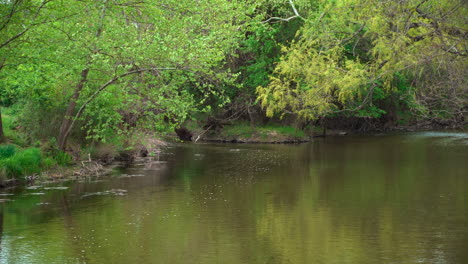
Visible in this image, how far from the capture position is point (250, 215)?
57.8 feet

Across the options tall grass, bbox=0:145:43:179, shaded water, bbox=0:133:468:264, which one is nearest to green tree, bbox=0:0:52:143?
tall grass, bbox=0:145:43:179

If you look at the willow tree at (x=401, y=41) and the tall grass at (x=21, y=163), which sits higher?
the willow tree at (x=401, y=41)

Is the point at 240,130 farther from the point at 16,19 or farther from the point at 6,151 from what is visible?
the point at 16,19

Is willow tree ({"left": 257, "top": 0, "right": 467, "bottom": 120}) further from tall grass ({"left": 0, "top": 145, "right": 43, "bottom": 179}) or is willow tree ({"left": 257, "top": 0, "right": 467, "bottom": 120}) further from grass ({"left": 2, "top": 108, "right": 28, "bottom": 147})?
grass ({"left": 2, "top": 108, "right": 28, "bottom": 147})

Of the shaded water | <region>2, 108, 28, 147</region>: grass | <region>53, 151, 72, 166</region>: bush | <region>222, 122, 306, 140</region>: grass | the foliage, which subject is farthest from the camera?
<region>222, 122, 306, 140</region>: grass

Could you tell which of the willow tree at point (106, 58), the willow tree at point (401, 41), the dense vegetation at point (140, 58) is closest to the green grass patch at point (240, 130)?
the willow tree at point (401, 41)

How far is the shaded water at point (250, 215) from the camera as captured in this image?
13.5 meters

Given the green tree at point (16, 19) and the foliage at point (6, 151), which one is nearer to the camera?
the green tree at point (16, 19)

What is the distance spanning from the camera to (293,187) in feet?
74.7

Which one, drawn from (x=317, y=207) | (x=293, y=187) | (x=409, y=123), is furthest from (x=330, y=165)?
(x=409, y=123)

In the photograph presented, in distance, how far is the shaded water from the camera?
44.2 feet

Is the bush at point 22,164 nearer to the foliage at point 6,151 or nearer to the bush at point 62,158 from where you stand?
the foliage at point 6,151

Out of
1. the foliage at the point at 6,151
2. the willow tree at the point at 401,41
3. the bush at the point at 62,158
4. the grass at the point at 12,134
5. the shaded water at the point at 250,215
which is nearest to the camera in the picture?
the shaded water at the point at 250,215

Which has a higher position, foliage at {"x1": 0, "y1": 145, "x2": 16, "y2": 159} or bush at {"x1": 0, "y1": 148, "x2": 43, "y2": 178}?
foliage at {"x1": 0, "y1": 145, "x2": 16, "y2": 159}
